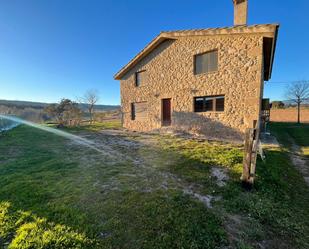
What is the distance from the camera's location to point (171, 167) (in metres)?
5.72

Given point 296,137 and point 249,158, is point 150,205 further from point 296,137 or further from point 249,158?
point 296,137

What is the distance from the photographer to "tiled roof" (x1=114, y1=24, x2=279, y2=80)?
829cm

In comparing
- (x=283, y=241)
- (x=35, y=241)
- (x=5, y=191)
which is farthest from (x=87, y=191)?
(x=283, y=241)

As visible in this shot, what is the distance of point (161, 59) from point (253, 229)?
1193cm

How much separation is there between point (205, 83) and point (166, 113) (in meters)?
3.66

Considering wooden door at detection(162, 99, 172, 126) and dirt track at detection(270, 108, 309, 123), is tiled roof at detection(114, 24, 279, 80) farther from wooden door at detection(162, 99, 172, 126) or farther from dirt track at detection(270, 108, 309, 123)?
dirt track at detection(270, 108, 309, 123)

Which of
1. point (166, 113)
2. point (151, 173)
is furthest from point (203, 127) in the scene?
point (151, 173)

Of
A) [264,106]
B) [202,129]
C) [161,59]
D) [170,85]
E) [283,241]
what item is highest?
[161,59]

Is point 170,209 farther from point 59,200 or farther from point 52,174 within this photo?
point 52,174

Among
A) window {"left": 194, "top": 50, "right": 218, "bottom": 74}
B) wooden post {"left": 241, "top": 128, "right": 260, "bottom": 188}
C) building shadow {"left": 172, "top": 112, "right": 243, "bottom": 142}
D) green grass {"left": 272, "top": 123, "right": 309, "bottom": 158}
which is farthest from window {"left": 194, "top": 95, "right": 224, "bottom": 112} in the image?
wooden post {"left": 241, "top": 128, "right": 260, "bottom": 188}

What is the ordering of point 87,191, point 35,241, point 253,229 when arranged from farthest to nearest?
point 87,191, point 253,229, point 35,241

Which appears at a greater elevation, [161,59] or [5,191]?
[161,59]

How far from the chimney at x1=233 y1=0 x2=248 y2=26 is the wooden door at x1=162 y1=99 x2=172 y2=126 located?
6377 millimetres

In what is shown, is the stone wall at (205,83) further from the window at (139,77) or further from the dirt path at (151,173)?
the dirt path at (151,173)
